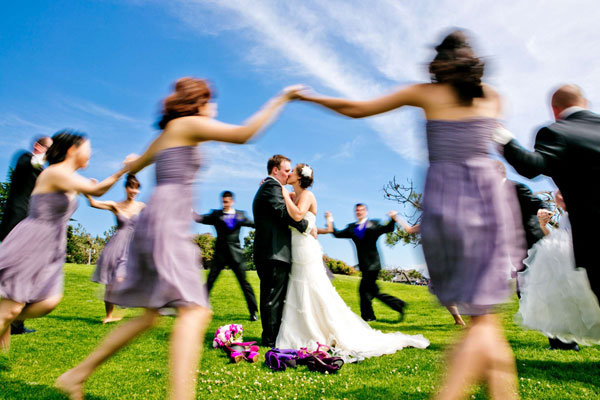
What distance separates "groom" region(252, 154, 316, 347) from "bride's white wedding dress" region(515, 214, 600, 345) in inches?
137

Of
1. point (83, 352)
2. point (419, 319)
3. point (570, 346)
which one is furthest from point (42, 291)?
point (419, 319)

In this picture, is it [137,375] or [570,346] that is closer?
[137,375]

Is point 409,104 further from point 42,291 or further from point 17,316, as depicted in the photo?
point 17,316

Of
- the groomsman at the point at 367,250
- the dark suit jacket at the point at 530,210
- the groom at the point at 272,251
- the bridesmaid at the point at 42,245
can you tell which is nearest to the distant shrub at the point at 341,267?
the groomsman at the point at 367,250

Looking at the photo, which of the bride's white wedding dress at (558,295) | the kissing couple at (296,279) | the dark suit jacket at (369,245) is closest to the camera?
the bride's white wedding dress at (558,295)

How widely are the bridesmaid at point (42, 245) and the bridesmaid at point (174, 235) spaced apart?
1337mm

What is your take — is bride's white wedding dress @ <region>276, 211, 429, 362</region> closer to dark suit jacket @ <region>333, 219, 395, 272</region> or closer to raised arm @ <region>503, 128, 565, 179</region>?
dark suit jacket @ <region>333, 219, 395, 272</region>

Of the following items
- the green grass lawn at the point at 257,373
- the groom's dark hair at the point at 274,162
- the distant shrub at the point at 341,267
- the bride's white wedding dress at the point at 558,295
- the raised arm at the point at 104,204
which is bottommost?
the distant shrub at the point at 341,267

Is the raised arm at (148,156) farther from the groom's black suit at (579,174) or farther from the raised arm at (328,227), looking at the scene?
the raised arm at (328,227)

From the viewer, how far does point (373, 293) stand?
999 cm

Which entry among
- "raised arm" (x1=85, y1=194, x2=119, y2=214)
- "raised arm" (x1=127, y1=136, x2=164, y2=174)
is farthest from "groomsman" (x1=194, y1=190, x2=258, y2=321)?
"raised arm" (x1=127, y1=136, x2=164, y2=174)

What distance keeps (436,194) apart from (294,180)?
4372 millimetres

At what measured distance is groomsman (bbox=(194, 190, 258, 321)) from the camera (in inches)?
388

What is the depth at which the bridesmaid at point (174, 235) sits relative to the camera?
2747mm
